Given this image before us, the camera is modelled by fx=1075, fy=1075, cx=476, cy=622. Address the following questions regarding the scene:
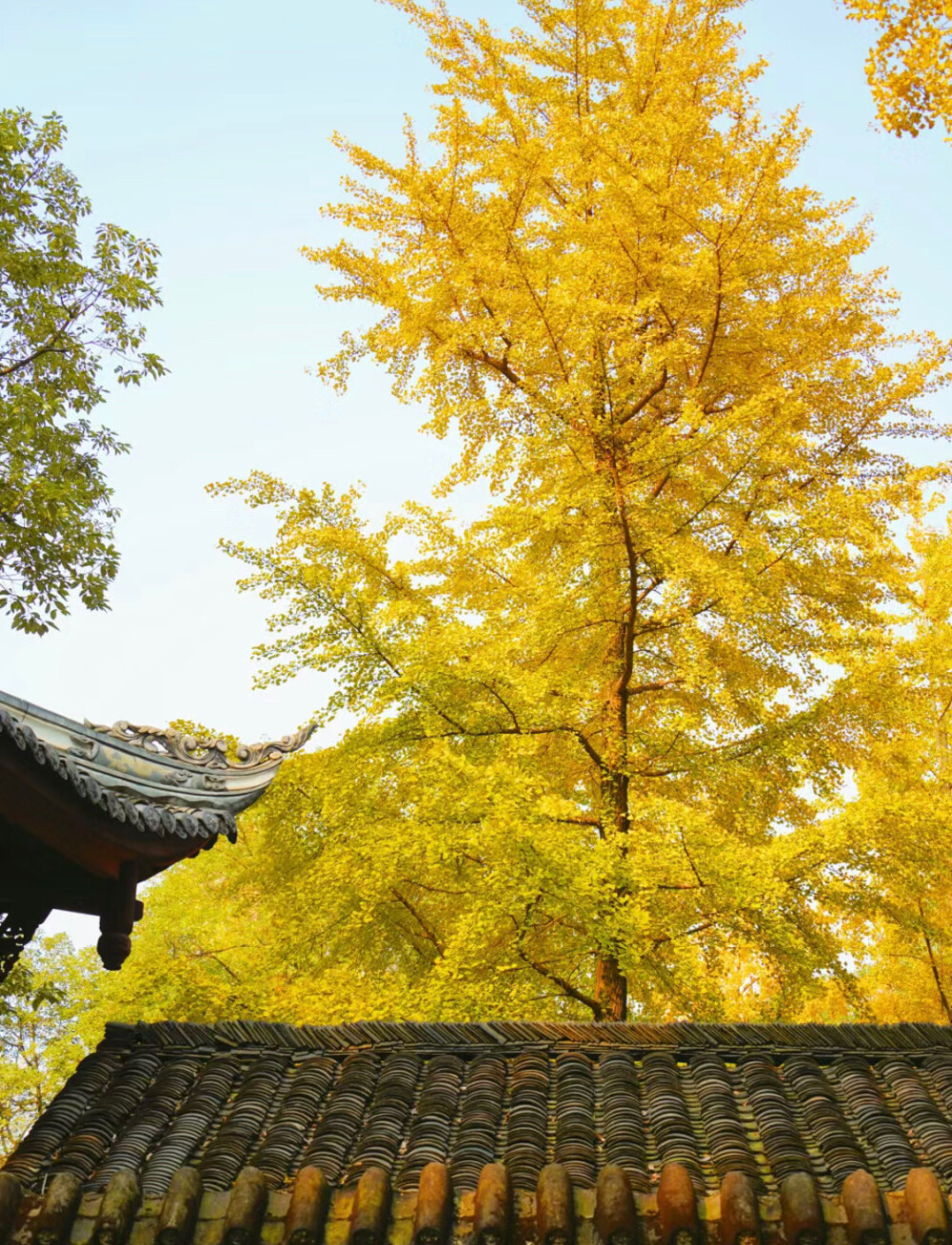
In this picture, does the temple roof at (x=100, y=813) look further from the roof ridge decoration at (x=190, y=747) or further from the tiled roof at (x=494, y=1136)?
the tiled roof at (x=494, y=1136)

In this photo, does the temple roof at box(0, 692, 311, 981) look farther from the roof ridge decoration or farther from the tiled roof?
the tiled roof

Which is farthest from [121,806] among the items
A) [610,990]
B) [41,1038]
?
[41,1038]

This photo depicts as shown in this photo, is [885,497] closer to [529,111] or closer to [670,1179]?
[529,111]

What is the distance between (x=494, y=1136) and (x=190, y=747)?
269 centimetres

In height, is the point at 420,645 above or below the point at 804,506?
below

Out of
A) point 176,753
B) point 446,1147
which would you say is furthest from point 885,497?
point 446,1147

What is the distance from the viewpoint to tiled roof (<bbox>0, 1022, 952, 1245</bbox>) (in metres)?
3.37

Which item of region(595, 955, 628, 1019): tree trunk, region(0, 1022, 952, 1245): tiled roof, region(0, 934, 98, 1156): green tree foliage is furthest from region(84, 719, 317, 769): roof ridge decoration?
region(0, 934, 98, 1156): green tree foliage

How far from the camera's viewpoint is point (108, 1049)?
4.65 meters

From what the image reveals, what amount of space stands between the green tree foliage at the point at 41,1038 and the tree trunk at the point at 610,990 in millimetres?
8433

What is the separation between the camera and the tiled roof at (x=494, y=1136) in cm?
337

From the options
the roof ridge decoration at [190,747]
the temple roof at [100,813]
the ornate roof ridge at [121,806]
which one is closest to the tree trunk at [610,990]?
the roof ridge decoration at [190,747]

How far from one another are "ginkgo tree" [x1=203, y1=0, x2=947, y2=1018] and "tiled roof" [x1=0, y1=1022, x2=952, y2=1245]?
2.36 meters

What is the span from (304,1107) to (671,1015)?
6.45 metres
